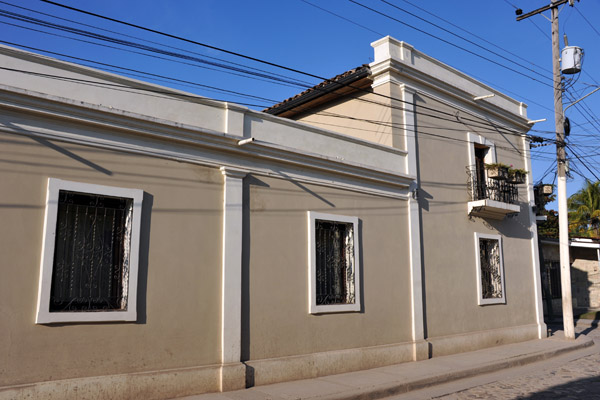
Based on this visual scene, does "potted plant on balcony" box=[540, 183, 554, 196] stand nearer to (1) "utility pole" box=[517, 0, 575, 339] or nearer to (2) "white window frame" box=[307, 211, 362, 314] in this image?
(1) "utility pole" box=[517, 0, 575, 339]

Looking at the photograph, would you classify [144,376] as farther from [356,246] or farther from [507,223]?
[507,223]

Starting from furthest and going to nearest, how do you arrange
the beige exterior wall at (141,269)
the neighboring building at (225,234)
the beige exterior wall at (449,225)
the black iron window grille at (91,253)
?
1. the beige exterior wall at (449,225)
2. the black iron window grille at (91,253)
3. the neighboring building at (225,234)
4. the beige exterior wall at (141,269)

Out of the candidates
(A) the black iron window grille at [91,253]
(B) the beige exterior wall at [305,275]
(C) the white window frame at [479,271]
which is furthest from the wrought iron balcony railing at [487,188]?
(A) the black iron window grille at [91,253]

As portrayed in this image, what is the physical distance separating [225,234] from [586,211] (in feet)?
97.1

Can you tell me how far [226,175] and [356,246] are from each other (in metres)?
2.85

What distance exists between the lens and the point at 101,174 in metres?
6.40

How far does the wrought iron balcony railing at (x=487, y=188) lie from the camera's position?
12023mm

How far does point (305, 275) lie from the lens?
8.35 m

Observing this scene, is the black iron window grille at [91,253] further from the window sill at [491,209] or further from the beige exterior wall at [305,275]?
the window sill at [491,209]

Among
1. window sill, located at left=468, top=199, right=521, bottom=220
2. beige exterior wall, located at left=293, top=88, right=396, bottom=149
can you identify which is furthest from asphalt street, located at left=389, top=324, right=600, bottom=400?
beige exterior wall, located at left=293, top=88, right=396, bottom=149

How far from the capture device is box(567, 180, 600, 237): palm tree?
30.7m

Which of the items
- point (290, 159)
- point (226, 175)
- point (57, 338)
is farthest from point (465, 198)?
point (57, 338)

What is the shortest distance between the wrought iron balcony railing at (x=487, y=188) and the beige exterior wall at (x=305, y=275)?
9.42 ft

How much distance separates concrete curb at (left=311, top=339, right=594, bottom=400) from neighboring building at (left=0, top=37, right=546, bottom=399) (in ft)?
3.51
